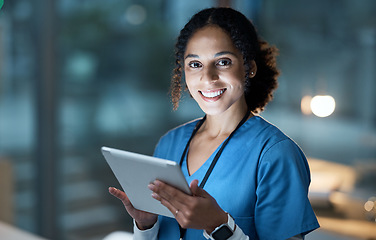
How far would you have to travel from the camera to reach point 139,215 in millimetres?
1300

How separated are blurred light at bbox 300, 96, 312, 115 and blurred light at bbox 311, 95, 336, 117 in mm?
42

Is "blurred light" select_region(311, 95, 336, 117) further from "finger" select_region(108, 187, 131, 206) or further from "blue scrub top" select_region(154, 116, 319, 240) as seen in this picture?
"finger" select_region(108, 187, 131, 206)

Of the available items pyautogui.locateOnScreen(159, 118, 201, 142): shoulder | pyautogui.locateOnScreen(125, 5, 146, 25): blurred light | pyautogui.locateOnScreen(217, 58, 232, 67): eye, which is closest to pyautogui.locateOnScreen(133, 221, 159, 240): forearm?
pyautogui.locateOnScreen(159, 118, 201, 142): shoulder

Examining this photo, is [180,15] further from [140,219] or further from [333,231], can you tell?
[140,219]

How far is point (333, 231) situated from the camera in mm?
2637

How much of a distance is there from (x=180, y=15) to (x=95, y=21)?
58 centimetres

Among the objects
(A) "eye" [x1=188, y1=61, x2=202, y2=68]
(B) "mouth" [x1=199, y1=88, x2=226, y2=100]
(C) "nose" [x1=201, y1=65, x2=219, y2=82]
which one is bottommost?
(B) "mouth" [x1=199, y1=88, x2=226, y2=100]

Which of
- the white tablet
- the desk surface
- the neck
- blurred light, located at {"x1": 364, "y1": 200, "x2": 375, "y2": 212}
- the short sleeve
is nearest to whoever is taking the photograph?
the white tablet

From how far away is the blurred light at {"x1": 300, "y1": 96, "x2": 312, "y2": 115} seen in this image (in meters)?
3.05

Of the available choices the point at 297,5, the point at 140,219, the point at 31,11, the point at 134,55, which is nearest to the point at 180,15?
the point at 134,55

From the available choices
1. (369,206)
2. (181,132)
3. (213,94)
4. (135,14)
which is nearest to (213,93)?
(213,94)

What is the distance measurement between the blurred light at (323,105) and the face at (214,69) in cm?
187

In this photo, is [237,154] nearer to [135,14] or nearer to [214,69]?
[214,69]

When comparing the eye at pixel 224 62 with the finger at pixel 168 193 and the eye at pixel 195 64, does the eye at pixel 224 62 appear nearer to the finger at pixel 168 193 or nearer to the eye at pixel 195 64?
Result: the eye at pixel 195 64
